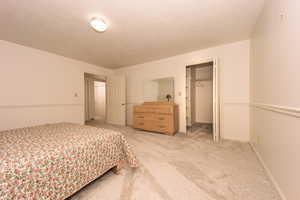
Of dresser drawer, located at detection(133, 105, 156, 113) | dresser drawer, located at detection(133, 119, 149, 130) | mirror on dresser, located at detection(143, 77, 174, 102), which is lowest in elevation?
dresser drawer, located at detection(133, 119, 149, 130)

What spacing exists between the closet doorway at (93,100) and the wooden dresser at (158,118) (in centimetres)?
221

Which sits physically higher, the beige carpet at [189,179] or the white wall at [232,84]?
the white wall at [232,84]

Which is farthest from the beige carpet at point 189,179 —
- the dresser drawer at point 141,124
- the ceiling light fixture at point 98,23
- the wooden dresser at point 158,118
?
the ceiling light fixture at point 98,23

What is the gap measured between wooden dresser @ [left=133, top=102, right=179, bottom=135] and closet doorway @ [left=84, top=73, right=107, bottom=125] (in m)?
2.21

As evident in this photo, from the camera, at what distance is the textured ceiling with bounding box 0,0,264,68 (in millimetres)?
1507

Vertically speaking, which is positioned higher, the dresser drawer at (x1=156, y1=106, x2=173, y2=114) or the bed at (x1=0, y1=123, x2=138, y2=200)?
the dresser drawer at (x1=156, y1=106, x2=173, y2=114)

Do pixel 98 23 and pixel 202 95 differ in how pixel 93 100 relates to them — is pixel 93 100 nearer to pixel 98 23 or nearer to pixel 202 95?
pixel 98 23

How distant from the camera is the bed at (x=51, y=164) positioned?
0.77 m

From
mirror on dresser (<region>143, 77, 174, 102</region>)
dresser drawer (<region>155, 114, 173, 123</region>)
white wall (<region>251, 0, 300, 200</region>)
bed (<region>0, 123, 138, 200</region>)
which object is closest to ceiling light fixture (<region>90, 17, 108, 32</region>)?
bed (<region>0, 123, 138, 200</region>)

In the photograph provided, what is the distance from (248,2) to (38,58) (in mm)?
4396

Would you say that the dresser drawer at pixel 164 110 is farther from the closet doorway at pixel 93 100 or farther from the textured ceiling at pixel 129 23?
the closet doorway at pixel 93 100

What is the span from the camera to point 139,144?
2.46m

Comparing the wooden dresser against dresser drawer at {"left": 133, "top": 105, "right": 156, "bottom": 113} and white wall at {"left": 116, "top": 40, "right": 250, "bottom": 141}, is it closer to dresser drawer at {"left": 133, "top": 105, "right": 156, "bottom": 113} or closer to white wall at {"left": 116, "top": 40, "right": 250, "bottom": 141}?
dresser drawer at {"left": 133, "top": 105, "right": 156, "bottom": 113}

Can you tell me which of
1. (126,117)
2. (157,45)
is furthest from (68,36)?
(126,117)
